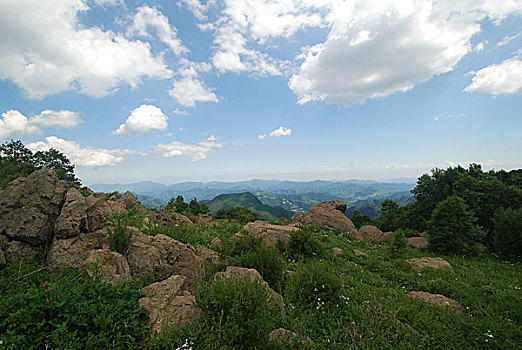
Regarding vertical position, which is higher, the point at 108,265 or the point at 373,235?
the point at 108,265

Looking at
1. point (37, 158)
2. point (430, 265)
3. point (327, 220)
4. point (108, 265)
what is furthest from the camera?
point (37, 158)

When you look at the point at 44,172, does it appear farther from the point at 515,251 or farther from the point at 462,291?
the point at 515,251

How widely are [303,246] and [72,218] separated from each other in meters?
9.27

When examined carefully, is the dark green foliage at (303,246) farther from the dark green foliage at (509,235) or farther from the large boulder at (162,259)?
the dark green foliage at (509,235)

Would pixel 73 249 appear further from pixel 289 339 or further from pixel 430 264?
pixel 430 264

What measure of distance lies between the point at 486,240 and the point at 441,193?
27.0ft

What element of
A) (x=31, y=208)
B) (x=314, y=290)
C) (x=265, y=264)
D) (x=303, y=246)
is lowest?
(x=303, y=246)

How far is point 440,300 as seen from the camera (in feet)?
21.6

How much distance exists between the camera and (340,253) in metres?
11.6

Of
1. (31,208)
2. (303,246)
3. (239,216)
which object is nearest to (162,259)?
(31,208)

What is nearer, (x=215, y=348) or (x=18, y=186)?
(x=215, y=348)

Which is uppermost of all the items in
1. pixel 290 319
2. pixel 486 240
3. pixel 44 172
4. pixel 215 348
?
pixel 44 172

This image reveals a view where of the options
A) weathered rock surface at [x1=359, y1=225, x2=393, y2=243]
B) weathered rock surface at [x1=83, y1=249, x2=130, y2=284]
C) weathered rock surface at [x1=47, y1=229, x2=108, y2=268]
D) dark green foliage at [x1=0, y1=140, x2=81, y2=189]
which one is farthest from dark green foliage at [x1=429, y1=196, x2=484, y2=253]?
dark green foliage at [x1=0, y1=140, x2=81, y2=189]

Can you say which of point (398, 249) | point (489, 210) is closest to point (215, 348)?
point (398, 249)
